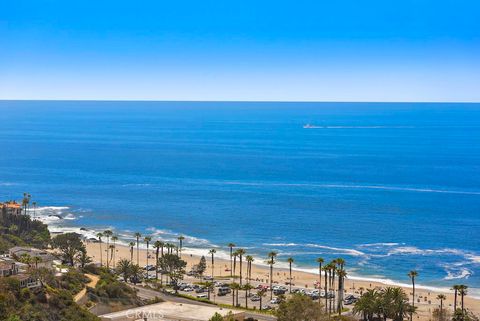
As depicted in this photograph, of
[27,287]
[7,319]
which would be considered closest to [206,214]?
[27,287]

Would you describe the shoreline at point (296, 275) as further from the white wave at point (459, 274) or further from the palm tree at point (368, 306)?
the palm tree at point (368, 306)

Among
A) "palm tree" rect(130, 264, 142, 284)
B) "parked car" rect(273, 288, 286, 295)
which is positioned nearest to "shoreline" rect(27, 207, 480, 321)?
"parked car" rect(273, 288, 286, 295)

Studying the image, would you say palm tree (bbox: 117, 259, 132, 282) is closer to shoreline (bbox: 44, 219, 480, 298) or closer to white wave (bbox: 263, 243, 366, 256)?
shoreline (bbox: 44, 219, 480, 298)

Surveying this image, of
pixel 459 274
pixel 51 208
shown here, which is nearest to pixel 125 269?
pixel 459 274

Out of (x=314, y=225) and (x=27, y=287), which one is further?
(x=314, y=225)

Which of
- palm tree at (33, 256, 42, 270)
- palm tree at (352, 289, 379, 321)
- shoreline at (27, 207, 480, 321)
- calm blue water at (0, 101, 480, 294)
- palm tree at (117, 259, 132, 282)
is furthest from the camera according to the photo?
calm blue water at (0, 101, 480, 294)

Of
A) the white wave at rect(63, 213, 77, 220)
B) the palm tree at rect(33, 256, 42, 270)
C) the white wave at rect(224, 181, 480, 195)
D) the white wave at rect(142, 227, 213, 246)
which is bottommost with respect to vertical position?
the palm tree at rect(33, 256, 42, 270)

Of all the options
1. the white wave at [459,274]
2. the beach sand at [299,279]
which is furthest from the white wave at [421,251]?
the beach sand at [299,279]

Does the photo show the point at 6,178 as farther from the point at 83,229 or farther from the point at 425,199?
the point at 425,199
